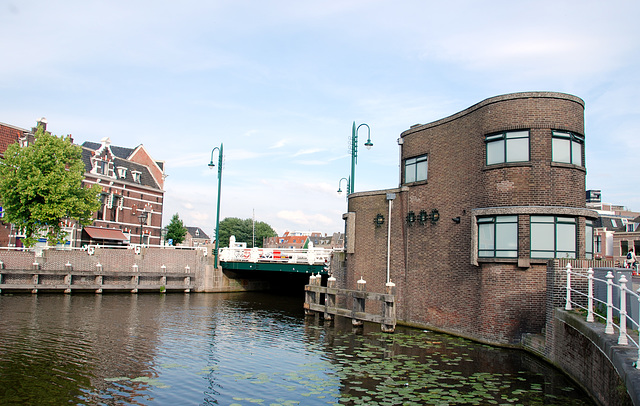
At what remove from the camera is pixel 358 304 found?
2403 cm

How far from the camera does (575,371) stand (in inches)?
523

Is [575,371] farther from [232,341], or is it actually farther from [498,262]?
[232,341]

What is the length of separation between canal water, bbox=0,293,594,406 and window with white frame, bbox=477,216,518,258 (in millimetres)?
3530

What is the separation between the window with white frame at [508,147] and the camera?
19.0m

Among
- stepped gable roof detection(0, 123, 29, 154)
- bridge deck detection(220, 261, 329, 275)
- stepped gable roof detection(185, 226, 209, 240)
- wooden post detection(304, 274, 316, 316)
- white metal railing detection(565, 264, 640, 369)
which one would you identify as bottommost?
wooden post detection(304, 274, 316, 316)

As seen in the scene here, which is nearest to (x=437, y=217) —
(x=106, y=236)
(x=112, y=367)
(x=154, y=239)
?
(x=112, y=367)

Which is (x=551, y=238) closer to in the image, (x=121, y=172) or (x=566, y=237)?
(x=566, y=237)

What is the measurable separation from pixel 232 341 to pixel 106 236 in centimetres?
3408

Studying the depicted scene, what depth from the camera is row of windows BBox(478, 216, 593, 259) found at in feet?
60.4

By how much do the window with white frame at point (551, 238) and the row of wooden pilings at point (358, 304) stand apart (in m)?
6.34

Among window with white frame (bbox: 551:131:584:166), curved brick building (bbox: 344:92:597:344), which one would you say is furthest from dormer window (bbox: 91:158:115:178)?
window with white frame (bbox: 551:131:584:166)

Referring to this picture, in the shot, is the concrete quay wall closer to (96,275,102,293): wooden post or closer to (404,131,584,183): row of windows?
(96,275,102,293): wooden post

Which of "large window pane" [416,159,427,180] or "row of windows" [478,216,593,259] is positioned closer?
"row of windows" [478,216,593,259]

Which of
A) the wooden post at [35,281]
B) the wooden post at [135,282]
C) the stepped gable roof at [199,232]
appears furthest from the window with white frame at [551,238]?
the stepped gable roof at [199,232]
